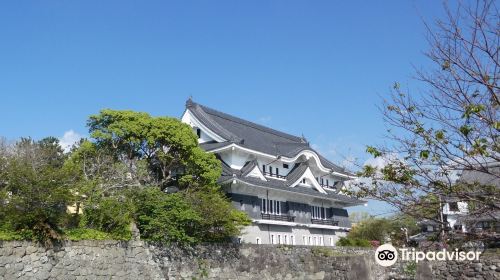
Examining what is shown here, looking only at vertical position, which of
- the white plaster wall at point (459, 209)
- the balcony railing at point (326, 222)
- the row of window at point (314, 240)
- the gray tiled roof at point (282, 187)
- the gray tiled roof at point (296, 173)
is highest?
the gray tiled roof at point (296, 173)

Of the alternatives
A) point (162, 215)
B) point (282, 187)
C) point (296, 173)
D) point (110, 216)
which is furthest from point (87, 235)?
point (296, 173)

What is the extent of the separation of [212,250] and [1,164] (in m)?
8.96

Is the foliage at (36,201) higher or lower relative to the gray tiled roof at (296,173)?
lower

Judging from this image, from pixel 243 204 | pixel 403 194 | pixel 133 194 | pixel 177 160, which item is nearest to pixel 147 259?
pixel 133 194

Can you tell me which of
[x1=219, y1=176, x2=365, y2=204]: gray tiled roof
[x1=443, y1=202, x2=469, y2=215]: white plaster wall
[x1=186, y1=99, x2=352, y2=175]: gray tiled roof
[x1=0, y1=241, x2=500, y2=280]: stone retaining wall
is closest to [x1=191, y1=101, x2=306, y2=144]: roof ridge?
[x1=186, y1=99, x2=352, y2=175]: gray tiled roof

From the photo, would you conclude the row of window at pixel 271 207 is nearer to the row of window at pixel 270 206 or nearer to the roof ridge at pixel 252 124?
the row of window at pixel 270 206

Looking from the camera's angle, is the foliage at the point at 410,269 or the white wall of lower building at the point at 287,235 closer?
the foliage at the point at 410,269

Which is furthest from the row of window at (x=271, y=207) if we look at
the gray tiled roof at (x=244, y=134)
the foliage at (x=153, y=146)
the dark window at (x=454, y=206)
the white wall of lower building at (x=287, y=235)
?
the dark window at (x=454, y=206)

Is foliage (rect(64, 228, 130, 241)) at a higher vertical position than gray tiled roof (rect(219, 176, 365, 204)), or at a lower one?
lower

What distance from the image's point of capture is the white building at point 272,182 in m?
26.8

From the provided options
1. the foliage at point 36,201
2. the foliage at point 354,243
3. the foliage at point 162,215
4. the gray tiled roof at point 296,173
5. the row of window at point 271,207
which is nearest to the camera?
the foliage at point 36,201

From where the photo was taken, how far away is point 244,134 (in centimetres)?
3180

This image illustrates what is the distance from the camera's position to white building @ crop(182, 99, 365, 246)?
26.8m

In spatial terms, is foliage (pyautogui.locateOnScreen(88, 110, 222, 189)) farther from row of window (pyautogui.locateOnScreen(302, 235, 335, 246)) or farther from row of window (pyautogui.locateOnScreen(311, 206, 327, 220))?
row of window (pyautogui.locateOnScreen(311, 206, 327, 220))
